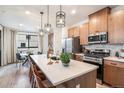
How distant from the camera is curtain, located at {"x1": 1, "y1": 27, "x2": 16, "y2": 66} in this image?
258 inches

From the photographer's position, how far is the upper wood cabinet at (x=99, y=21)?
134 inches

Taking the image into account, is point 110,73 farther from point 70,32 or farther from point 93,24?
point 70,32

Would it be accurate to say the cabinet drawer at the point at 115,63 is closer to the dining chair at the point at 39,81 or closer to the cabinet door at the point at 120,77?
the cabinet door at the point at 120,77

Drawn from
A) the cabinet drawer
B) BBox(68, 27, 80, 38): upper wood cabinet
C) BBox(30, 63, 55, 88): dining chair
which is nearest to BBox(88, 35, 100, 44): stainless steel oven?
the cabinet drawer

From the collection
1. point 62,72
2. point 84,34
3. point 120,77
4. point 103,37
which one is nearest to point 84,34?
point 84,34

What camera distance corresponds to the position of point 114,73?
286 cm

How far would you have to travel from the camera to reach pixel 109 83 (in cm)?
302

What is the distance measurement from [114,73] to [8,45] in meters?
6.95

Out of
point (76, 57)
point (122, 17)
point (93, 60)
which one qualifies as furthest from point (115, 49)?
point (76, 57)

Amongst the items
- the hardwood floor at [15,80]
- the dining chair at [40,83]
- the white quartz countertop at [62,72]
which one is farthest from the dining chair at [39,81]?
the hardwood floor at [15,80]

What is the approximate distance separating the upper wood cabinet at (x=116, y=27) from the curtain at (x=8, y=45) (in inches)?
242
